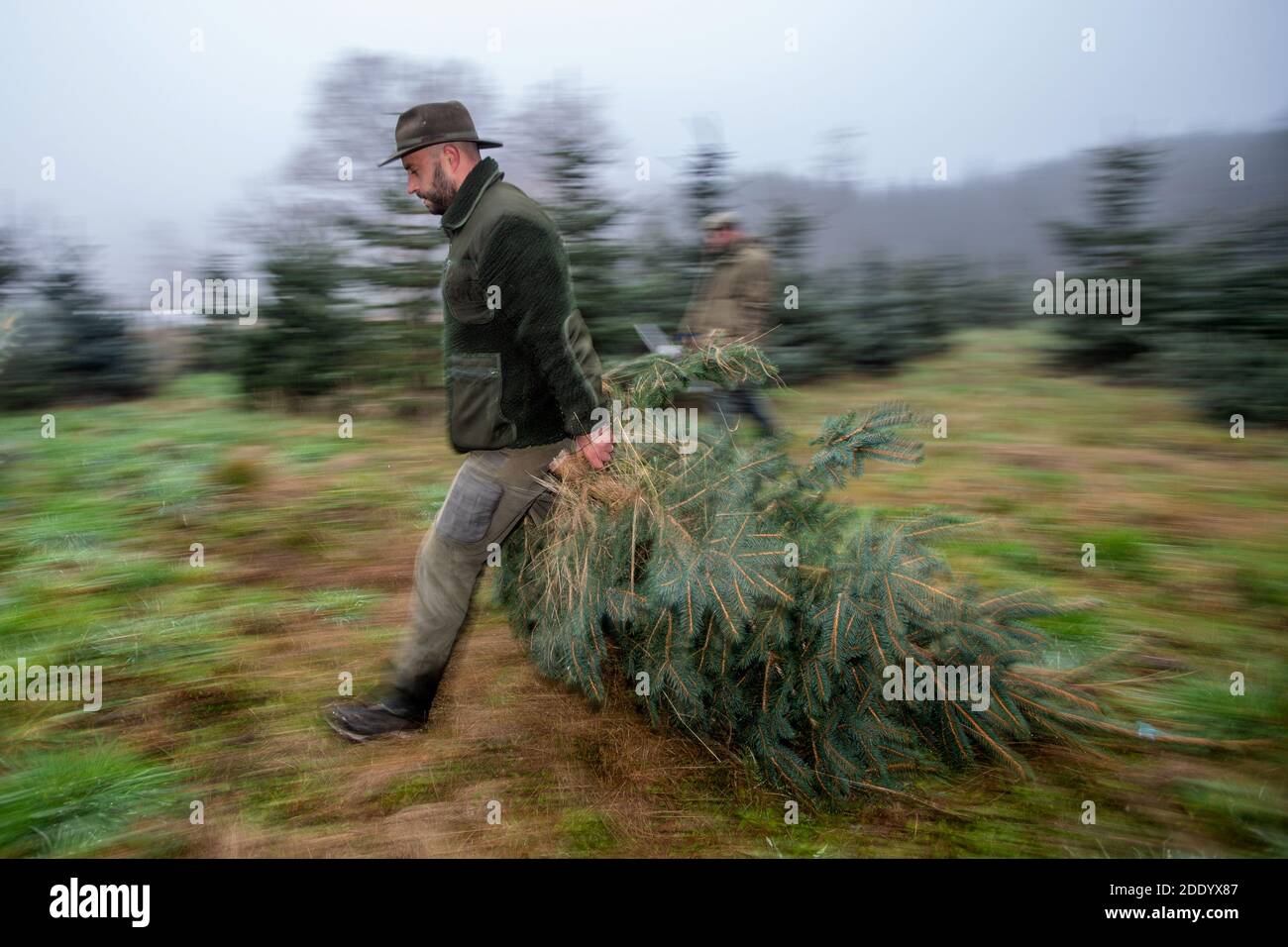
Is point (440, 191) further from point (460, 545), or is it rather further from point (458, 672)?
point (458, 672)

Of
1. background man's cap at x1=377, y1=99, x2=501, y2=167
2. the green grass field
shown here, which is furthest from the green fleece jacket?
the green grass field

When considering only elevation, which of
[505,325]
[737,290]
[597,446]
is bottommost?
[597,446]

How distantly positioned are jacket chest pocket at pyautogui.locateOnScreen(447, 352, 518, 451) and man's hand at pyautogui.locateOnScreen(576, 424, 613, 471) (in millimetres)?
233

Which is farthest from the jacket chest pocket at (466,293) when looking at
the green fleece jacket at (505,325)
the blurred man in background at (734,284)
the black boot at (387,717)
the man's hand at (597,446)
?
the blurred man in background at (734,284)

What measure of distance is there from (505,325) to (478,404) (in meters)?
0.27

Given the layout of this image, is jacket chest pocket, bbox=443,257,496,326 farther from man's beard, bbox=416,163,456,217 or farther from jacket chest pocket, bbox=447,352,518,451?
man's beard, bbox=416,163,456,217

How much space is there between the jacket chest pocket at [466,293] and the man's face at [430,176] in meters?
0.24

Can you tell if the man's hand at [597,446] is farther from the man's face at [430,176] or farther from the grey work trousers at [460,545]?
the man's face at [430,176]

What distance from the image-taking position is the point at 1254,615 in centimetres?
430

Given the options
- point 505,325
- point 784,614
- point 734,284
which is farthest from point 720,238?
point 784,614

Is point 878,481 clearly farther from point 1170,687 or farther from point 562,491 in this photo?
point 562,491

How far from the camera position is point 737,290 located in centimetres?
646

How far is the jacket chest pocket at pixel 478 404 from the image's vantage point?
3191 mm

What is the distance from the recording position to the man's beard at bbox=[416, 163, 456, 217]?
3230 millimetres
